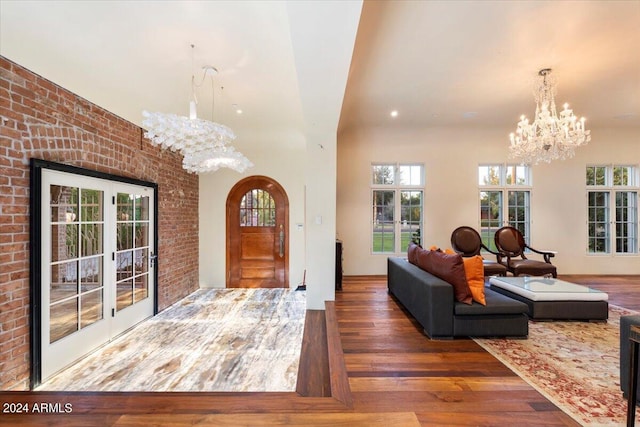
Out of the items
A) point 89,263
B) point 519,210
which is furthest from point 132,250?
point 519,210

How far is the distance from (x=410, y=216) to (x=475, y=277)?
126 inches

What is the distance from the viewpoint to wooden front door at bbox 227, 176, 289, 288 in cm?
565

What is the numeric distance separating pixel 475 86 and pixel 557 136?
124cm

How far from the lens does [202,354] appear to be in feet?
9.74

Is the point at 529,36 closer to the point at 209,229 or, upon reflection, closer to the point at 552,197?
the point at 552,197

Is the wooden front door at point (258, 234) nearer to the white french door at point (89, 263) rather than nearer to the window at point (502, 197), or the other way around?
the white french door at point (89, 263)

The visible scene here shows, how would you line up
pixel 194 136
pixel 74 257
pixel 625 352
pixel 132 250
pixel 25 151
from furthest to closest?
pixel 132 250 < pixel 74 257 < pixel 194 136 < pixel 25 151 < pixel 625 352

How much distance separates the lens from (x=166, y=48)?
95.3 inches

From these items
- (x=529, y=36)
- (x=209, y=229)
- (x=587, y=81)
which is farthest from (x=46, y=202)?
(x=587, y=81)

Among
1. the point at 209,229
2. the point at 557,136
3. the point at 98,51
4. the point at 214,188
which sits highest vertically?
the point at 98,51

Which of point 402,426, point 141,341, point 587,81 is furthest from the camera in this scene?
point 587,81

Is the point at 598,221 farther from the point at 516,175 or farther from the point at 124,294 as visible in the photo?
the point at 124,294

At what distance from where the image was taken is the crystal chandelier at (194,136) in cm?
241

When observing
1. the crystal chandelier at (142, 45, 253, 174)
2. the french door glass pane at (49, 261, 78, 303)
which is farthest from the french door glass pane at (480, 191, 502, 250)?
the french door glass pane at (49, 261, 78, 303)
